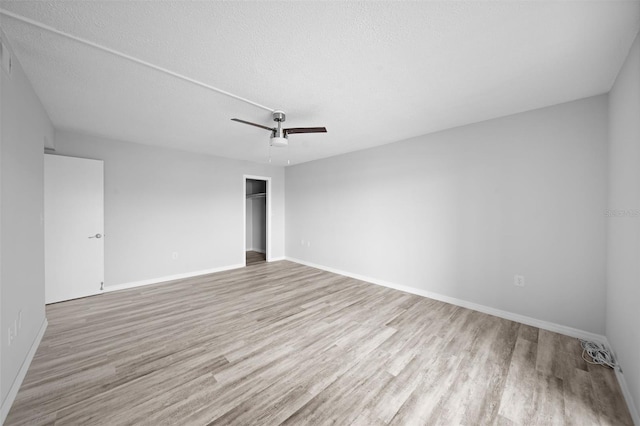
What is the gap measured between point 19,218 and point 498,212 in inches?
191

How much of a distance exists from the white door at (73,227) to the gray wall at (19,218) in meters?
1.12

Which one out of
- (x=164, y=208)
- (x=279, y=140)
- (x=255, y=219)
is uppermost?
(x=279, y=140)

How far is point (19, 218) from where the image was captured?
6.35 ft

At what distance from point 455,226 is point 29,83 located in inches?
197

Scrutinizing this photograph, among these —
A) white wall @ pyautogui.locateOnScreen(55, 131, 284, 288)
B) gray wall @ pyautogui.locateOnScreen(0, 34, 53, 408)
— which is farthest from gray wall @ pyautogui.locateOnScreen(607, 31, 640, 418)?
white wall @ pyautogui.locateOnScreen(55, 131, 284, 288)

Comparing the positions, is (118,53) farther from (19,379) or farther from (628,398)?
(628,398)

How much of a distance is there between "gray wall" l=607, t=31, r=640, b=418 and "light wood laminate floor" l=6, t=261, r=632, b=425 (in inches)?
13.7

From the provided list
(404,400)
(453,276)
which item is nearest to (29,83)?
(404,400)

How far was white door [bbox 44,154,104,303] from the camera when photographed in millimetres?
3377

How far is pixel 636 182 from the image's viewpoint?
1683mm

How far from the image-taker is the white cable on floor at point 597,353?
2.09 meters

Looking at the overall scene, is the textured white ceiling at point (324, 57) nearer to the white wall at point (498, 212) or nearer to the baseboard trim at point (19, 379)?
the white wall at point (498, 212)

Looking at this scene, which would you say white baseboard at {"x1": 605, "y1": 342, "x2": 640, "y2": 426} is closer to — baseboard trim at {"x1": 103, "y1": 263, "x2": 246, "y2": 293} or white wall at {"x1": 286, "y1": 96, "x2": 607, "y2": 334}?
white wall at {"x1": 286, "y1": 96, "x2": 607, "y2": 334}

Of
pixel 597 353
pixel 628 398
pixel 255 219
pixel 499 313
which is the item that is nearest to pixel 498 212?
pixel 499 313
